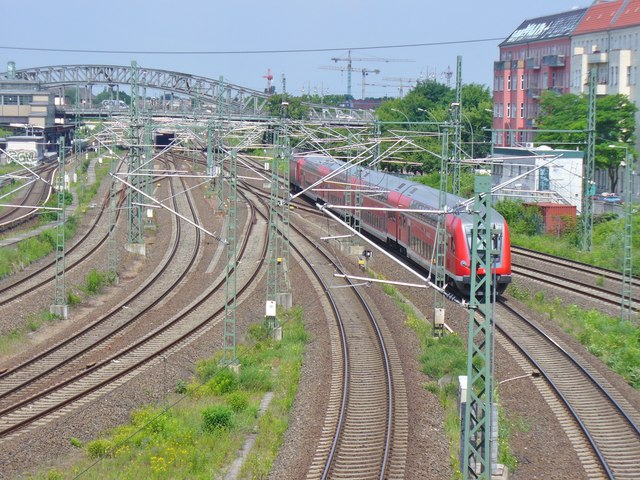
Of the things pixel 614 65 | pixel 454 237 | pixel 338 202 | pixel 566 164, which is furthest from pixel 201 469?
pixel 614 65

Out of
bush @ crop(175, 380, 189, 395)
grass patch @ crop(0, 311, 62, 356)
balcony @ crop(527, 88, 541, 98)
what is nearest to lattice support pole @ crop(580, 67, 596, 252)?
grass patch @ crop(0, 311, 62, 356)

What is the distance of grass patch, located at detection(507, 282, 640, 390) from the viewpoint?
67.3 feet

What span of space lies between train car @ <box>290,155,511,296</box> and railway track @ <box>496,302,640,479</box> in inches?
80.7

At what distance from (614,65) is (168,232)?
2902 cm

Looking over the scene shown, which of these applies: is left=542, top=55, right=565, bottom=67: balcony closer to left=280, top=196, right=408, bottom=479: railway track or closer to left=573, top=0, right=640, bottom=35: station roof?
left=573, top=0, right=640, bottom=35: station roof

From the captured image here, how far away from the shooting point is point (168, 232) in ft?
146

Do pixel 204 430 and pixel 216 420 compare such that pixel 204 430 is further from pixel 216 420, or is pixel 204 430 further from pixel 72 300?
pixel 72 300

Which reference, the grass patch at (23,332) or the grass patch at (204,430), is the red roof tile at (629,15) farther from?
the grass patch at (204,430)

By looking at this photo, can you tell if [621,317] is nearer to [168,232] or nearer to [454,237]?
[454,237]

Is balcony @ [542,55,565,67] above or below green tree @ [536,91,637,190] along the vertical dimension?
above

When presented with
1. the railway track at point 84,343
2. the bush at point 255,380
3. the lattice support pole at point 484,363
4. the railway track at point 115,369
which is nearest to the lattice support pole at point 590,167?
the railway track at point 115,369

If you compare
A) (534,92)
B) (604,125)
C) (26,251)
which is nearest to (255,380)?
(26,251)

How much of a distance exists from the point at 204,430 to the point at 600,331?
11.6 meters

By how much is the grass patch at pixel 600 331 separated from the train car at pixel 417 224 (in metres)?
1.90
